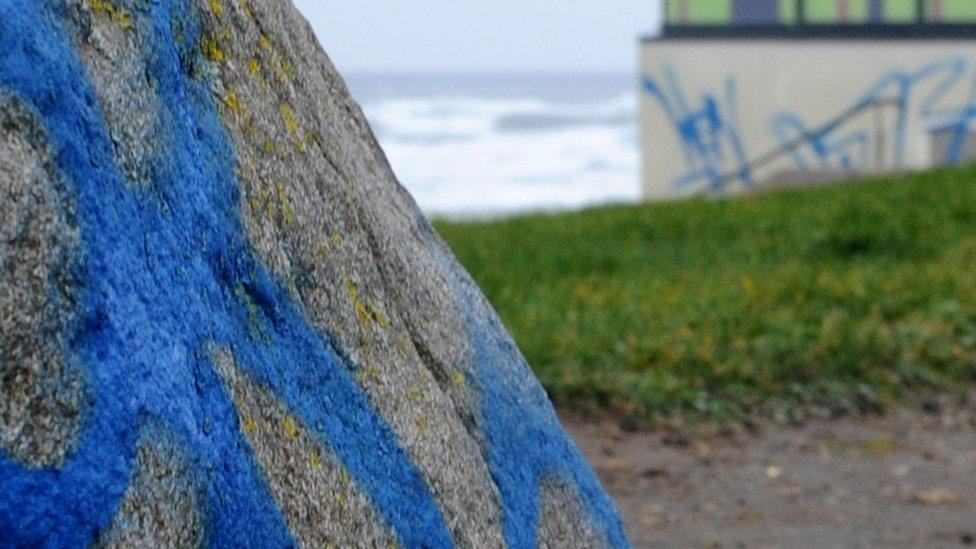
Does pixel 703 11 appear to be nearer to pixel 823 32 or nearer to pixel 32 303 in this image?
pixel 823 32

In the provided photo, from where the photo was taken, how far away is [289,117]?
2139mm

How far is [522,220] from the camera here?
445 inches

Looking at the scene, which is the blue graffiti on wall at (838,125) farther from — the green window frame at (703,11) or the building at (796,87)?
the green window frame at (703,11)

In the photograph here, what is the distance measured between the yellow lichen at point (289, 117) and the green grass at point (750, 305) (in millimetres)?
4111

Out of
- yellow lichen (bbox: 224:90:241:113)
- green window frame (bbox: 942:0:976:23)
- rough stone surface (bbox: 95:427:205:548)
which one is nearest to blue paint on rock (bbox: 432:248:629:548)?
yellow lichen (bbox: 224:90:241:113)

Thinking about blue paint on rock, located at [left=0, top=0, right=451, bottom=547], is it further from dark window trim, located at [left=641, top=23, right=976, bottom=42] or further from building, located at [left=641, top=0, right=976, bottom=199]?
dark window trim, located at [left=641, top=23, right=976, bottom=42]

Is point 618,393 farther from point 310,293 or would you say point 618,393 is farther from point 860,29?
point 860,29

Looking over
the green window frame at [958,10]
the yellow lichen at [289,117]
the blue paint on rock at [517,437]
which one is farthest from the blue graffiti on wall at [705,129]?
the yellow lichen at [289,117]

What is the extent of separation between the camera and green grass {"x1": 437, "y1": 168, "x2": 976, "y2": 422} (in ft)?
20.8

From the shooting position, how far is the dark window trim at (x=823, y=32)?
62.3 feet

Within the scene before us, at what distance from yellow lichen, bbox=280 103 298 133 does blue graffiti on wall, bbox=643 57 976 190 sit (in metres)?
15.4

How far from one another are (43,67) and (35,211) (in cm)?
17

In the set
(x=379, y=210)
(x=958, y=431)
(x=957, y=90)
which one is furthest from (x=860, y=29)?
(x=379, y=210)

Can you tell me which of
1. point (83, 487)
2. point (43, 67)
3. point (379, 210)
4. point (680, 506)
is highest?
point (43, 67)
